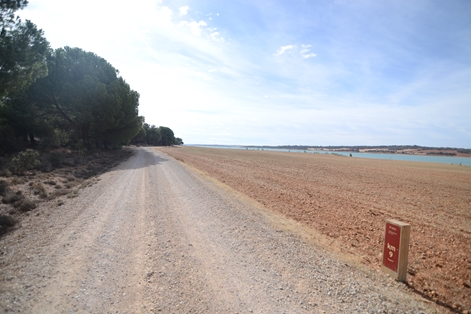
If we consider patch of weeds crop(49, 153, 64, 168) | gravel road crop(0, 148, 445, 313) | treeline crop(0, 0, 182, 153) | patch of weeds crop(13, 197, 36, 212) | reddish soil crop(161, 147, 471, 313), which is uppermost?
treeline crop(0, 0, 182, 153)

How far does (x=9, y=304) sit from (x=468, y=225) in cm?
1332

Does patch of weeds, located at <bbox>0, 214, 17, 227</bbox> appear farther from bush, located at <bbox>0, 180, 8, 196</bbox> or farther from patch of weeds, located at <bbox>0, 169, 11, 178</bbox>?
patch of weeds, located at <bbox>0, 169, 11, 178</bbox>

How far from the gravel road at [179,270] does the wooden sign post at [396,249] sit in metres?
0.26

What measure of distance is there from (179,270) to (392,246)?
13.0 ft

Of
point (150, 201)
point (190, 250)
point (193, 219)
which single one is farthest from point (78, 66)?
point (190, 250)

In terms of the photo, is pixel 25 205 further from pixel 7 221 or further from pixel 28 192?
pixel 28 192

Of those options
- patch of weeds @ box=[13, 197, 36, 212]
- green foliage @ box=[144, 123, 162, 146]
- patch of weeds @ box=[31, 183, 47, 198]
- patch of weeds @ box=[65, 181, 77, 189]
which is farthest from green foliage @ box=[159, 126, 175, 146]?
patch of weeds @ box=[13, 197, 36, 212]

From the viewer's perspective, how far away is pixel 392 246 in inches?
174

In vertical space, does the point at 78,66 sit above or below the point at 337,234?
above

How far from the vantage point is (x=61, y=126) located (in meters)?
33.2

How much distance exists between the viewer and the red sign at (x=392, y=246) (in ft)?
14.2

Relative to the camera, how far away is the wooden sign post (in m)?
4.24

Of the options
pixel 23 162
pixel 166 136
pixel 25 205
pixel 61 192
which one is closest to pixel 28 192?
pixel 61 192

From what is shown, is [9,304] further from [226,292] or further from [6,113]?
[6,113]
